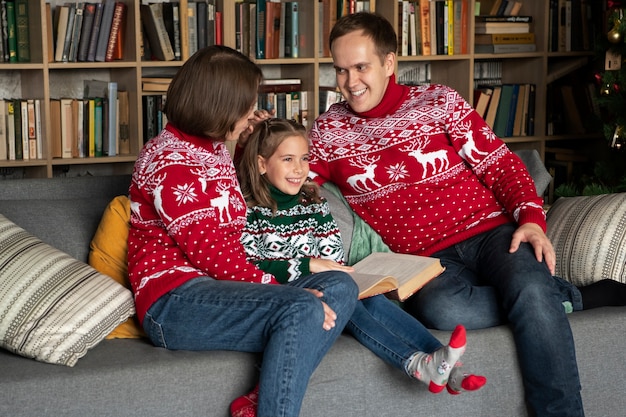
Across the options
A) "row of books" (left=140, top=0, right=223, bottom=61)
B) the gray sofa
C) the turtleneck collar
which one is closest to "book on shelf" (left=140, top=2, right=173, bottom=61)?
"row of books" (left=140, top=0, right=223, bottom=61)

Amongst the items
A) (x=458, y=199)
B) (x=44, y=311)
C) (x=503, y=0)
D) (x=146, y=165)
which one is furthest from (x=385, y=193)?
(x=503, y=0)

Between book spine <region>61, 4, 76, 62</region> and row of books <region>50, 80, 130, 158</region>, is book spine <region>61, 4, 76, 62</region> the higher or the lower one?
the higher one

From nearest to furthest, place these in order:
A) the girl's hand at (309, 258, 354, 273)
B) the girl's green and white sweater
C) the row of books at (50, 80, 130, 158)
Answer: the girl's hand at (309, 258, 354, 273), the girl's green and white sweater, the row of books at (50, 80, 130, 158)

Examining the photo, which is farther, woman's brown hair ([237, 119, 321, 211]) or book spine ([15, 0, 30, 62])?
book spine ([15, 0, 30, 62])

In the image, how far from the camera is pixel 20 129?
3.60 m

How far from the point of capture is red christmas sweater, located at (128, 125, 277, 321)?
1.93 metres

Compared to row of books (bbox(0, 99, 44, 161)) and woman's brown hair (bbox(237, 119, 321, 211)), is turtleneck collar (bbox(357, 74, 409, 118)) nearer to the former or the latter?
woman's brown hair (bbox(237, 119, 321, 211))

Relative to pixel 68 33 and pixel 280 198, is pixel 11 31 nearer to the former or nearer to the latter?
pixel 68 33

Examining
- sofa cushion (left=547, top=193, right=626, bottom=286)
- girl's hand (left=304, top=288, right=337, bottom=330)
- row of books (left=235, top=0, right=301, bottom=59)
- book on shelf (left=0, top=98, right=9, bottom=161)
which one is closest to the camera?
girl's hand (left=304, top=288, right=337, bottom=330)

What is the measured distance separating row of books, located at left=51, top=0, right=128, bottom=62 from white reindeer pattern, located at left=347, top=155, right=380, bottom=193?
1.67 meters

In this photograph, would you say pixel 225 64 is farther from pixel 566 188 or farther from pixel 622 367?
pixel 566 188

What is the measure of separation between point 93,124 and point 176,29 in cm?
53

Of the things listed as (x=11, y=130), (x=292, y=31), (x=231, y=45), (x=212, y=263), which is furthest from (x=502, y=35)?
(x=212, y=263)

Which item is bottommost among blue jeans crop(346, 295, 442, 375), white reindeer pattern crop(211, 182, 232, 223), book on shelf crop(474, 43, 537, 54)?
blue jeans crop(346, 295, 442, 375)
